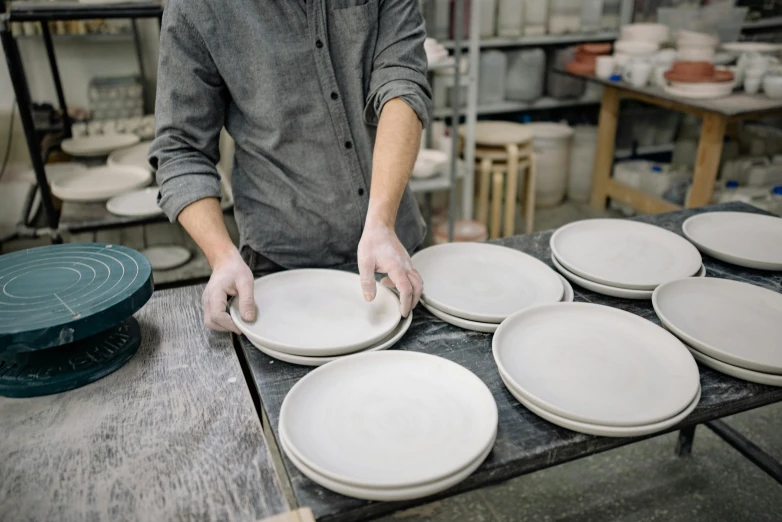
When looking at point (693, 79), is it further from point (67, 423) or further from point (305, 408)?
point (67, 423)

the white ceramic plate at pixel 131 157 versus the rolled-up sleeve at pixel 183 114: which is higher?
the rolled-up sleeve at pixel 183 114

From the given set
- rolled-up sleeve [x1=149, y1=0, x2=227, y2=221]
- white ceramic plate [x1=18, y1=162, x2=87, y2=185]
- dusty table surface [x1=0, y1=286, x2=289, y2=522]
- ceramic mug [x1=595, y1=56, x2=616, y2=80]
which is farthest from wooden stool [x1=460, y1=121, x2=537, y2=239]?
dusty table surface [x1=0, y1=286, x2=289, y2=522]

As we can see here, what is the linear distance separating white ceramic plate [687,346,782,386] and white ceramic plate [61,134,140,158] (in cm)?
280

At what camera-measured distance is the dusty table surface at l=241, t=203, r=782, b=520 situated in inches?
31.0

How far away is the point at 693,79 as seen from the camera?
3176 millimetres

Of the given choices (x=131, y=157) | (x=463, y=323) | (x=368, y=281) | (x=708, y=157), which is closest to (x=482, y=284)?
(x=463, y=323)

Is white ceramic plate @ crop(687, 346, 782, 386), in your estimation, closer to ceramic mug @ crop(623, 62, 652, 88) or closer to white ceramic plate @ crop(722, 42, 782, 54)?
ceramic mug @ crop(623, 62, 652, 88)

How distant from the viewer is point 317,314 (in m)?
1.18

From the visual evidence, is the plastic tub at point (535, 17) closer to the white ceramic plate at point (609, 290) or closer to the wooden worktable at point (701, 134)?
the wooden worktable at point (701, 134)

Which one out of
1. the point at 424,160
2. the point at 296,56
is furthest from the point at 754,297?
the point at 424,160

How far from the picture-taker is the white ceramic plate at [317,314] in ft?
3.44

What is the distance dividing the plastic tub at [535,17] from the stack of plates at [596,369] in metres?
3.29

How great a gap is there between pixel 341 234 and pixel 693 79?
8.47 ft

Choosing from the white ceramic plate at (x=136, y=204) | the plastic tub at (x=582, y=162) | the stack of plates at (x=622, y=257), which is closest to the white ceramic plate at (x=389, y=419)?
A: the stack of plates at (x=622, y=257)
